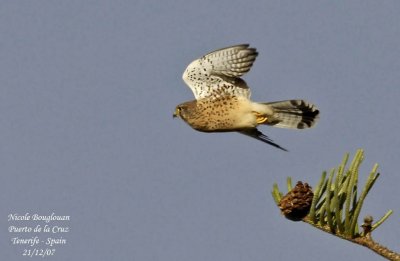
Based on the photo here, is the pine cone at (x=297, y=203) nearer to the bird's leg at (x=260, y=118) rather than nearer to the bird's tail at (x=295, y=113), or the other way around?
the bird's leg at (x=260, y=118)

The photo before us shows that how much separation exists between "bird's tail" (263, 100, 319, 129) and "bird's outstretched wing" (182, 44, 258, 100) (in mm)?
374

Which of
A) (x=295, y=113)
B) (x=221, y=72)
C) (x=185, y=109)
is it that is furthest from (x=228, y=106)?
(x=295, y=113)

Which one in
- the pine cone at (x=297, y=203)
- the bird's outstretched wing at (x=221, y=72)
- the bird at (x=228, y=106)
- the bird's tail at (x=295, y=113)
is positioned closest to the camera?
Result: the pine cone at (x=297, y=203)

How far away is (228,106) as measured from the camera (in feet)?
23.6

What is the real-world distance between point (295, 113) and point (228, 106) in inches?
27.9

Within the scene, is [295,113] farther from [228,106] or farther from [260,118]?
[228,106]

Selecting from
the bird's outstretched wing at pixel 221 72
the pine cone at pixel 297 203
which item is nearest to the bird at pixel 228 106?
the bird's outstretched wing at pixel 221 72

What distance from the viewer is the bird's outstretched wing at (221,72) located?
689cm

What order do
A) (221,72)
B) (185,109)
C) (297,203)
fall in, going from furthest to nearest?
(185,109) → (221,72) → (297,203)

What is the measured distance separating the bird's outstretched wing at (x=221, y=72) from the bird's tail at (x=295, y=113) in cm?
37

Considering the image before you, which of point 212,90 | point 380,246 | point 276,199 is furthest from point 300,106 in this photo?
point 380,246

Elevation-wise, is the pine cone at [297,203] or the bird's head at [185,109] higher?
the bird's head at [185,109]

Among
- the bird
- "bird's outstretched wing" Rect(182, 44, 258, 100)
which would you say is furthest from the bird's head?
"bird's outstretched wing" Rect(182, 44, 258, 100)

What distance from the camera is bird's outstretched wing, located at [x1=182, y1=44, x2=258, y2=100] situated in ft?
22.6
